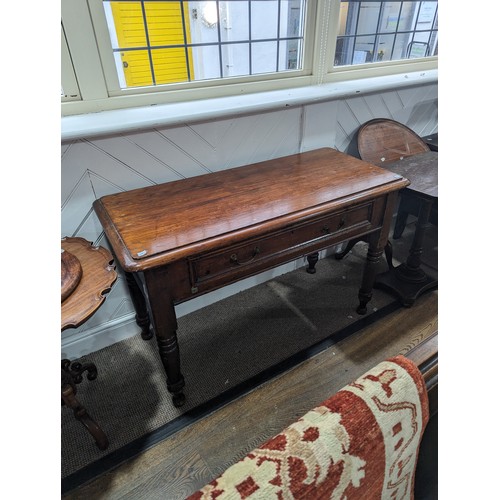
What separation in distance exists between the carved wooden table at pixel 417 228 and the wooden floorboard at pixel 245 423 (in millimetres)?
203

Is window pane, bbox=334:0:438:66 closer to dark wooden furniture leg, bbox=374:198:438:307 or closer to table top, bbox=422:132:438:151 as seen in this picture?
table top, bbox=422:132:438:151

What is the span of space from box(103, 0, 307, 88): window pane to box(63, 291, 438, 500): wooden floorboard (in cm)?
137

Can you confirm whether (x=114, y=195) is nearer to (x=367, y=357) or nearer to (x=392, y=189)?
(x=392, y=189)

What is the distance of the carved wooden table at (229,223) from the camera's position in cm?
106

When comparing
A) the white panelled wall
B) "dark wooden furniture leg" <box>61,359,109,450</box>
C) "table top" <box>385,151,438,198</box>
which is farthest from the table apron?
the white panelled wall

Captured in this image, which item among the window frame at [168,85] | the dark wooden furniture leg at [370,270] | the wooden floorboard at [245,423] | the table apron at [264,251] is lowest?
the wooden floorboard at [245,423]

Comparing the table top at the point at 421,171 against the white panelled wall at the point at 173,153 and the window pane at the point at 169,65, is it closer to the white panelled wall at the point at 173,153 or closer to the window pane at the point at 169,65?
the white panelled wall at the point at 173,153

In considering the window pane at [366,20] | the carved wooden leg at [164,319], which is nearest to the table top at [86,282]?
the carved wooden leg at [164,319]

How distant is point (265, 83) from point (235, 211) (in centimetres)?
82

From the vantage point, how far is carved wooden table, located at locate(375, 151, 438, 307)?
5.25 ft

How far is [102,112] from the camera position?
1.35m

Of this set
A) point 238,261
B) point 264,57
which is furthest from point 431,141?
point 238,261
